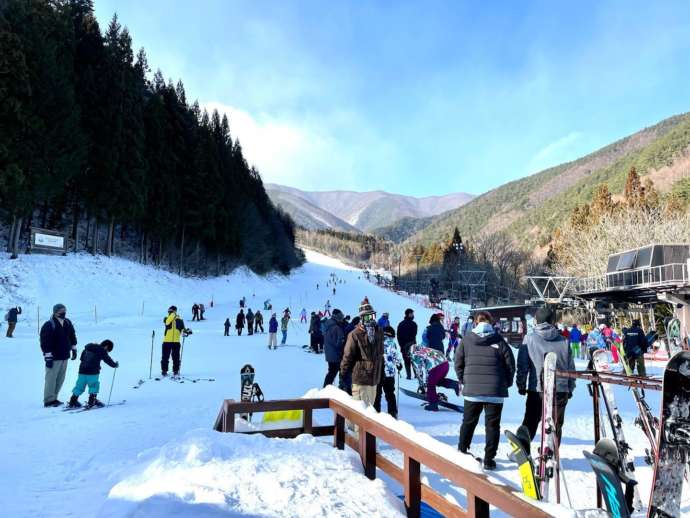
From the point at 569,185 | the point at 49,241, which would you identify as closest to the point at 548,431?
the point at 49,241

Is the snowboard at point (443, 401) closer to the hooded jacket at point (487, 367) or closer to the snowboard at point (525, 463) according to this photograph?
the hooded jacket at point (487, 367)

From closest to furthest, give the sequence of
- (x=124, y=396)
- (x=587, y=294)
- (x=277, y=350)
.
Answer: (x=124, y=396), (x=277, y=350), (x=587, y=294)

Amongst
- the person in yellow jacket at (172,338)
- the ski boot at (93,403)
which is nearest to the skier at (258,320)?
the person in yellow jacket at (172,338)

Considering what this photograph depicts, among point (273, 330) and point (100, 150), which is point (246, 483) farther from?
point (100, 150)

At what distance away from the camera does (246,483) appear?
3221mm

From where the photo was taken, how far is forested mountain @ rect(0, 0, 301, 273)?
21.8m

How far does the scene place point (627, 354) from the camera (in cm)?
1089

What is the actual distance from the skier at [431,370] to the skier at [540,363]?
2716mm

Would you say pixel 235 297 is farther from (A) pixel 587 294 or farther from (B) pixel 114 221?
(A) pixel 587 294

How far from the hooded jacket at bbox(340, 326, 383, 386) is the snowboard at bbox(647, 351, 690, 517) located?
3.57 m

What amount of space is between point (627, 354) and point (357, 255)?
17791 cm

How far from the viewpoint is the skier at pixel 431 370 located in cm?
786

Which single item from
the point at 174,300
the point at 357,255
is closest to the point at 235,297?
the point at 174,300

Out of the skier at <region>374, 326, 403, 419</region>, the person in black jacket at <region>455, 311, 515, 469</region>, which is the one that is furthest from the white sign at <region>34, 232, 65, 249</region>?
the person in black jacket at <region>455, 311, 515, 469</region>
